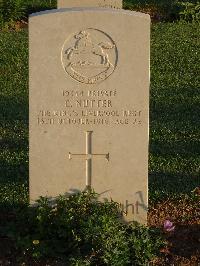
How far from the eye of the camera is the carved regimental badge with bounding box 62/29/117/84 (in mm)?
5117

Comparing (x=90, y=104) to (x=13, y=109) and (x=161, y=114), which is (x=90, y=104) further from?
(x=13, y=109)

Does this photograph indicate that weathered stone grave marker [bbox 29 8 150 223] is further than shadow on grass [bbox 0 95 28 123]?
No

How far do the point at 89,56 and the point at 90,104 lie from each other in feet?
1.14

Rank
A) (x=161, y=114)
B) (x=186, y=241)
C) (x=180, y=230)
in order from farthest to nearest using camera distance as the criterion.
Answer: (x=161, y=114) → (x=180, y=230) → (x=186, y=241)

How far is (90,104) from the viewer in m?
5.26

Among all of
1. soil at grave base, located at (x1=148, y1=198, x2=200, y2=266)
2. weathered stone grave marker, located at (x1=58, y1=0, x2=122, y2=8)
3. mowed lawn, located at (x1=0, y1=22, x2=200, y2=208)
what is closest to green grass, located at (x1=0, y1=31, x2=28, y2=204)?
mowed lawn, located at (x1=0, y1=22, x2=200, y2=208)

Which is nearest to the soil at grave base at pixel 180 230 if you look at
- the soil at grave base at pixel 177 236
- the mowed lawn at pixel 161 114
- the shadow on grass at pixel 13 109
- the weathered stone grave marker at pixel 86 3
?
the soil at grave base at pixel 177 236

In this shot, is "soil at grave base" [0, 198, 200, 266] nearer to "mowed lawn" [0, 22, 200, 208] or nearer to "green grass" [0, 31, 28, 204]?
"mowed lawn" [0, 22, 200, 208]

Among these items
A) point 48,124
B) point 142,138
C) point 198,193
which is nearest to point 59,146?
point 48,124

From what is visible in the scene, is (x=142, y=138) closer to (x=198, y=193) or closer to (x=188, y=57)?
(x=198, y=193)

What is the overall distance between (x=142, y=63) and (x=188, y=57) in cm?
630

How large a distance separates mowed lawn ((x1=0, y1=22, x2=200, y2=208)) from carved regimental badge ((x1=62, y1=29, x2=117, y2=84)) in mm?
1380

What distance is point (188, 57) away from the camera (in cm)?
1130

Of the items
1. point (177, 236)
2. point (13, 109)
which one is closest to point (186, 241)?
point (177, 236)
